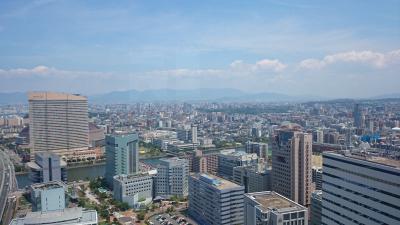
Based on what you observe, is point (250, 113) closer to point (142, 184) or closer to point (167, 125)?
point (167, 125)

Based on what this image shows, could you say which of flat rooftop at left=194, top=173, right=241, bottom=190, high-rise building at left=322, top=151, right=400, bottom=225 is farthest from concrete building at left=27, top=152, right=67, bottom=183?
high-rise building at left=322, top=151, right=400, bottom=225

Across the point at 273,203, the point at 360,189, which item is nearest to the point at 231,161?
the point at 273,203

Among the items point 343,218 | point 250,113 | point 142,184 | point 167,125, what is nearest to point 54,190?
point 142,184

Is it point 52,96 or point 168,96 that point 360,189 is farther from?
point 168,96

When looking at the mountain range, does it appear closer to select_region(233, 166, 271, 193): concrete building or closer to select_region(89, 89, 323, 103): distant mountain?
select_region(89, 89, 323, 103): distant mountain

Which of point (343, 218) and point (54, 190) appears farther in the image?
point (54, 190)

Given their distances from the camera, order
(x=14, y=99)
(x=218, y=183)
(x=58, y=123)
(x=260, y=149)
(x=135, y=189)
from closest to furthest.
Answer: (x=218, y=183), (x=135, y=189), (x=260, y=149), (x=58, y=123), (x=14, y=99)
